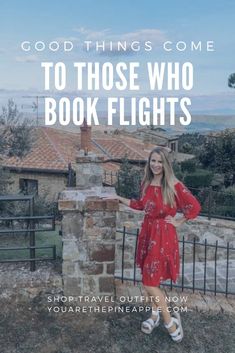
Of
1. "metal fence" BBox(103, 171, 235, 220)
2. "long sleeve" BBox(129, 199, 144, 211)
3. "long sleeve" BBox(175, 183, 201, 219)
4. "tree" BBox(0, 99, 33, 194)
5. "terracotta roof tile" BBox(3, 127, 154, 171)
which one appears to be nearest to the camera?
"long sleeve" BBox(175, 183, 201, 219)

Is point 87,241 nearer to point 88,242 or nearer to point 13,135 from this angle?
point 88,242

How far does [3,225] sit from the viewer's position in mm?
8320

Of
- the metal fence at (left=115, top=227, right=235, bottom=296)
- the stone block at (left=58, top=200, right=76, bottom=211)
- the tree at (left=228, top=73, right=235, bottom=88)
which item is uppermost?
the tree at (left=228, top=73, right=235, bottom=88)

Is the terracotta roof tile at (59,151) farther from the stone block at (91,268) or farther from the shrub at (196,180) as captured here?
the stone block at (91,268)

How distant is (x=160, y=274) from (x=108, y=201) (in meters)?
0.78

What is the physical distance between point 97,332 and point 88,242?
77 cm

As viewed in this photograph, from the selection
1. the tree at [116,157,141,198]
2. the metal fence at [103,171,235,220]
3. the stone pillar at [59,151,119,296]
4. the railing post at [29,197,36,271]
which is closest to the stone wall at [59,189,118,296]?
the stone pillar at [59,151,119,296]

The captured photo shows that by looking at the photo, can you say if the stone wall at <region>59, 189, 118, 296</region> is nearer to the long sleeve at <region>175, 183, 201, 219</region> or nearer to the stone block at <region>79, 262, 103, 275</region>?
the stone block at <region>79, 262, 103, 275</region>

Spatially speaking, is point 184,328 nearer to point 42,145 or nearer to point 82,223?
point 82,223

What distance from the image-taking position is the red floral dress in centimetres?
320

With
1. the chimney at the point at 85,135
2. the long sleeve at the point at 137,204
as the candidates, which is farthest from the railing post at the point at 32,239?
the chimney at the point at 85,135

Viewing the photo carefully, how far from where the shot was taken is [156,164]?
126 inches

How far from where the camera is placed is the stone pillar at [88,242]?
355 cm

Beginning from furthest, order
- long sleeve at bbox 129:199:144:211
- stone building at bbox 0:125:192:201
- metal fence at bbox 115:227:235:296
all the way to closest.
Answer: stone building at bbox 0:125:192:201
metal fence at bbox 115:227:235:296
long sleeve at bbox 129:199:144:211
